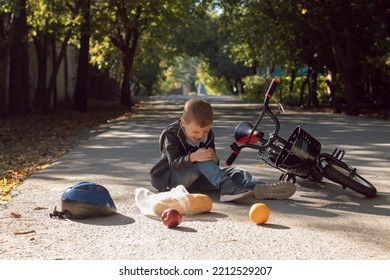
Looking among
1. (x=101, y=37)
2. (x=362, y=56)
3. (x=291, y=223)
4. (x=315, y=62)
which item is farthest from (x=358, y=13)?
(x=291, y=223)

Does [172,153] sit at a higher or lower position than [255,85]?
higher

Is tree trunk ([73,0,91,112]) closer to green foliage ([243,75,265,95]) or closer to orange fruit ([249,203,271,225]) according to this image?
green foliage ([243,75,265,95])

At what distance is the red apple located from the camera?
5.67 metres

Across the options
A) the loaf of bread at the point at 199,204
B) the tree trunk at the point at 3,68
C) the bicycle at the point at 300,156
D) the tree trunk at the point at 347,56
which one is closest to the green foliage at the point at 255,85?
the tree trunk at the point at 347,56

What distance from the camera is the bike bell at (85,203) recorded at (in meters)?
6.02

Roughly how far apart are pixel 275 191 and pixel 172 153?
1.00 meters

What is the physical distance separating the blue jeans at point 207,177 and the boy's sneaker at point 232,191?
52 millimetres

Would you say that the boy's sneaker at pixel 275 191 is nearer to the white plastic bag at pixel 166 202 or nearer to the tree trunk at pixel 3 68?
the white plastic bag at pixel 166 202

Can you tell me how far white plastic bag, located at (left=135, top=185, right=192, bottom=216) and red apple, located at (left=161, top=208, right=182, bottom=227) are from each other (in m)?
0.48

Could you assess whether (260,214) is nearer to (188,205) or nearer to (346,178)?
(188,205)

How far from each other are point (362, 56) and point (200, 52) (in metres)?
41.3

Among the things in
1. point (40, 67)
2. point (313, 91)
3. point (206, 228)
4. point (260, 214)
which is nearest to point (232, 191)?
point (260, 214)

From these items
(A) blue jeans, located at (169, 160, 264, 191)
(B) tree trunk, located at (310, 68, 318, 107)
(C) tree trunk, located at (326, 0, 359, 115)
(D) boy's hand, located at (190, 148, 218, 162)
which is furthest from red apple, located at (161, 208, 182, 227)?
(B) tree trunk, located at (310, 68, 318, 107)

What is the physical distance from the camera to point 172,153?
684 cm
